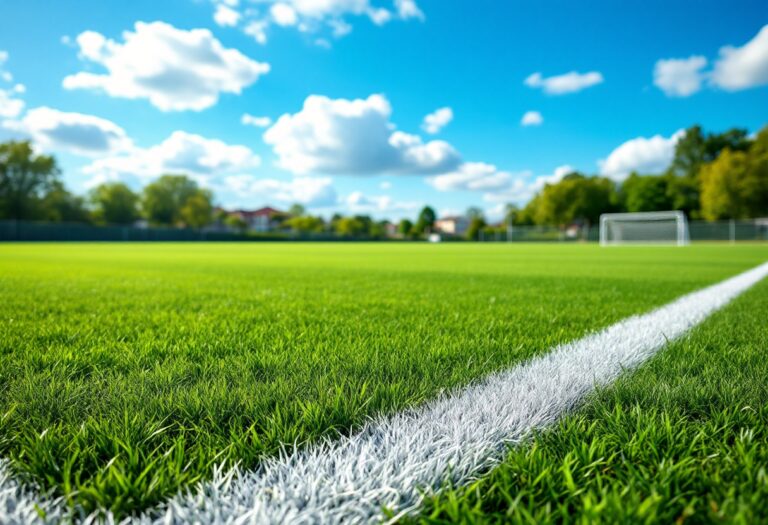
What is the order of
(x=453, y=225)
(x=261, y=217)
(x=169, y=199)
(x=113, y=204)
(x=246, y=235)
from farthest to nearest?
1. (x=453, y=225)
2. (x=261, y=217)
3. (x=169, y=199)
4. (x=113, y=204)
5. (x=246, y=235)

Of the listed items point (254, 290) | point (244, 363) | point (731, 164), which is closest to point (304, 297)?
point (254, 290)

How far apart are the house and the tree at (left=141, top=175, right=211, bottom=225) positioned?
33.9 meters

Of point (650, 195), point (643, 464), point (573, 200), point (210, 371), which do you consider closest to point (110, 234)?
point (210, 371)

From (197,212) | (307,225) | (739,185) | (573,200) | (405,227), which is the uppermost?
(197,212)

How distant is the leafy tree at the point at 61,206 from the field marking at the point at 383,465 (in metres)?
70.5

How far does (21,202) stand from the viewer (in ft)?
178

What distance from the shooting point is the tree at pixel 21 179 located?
5381 cm

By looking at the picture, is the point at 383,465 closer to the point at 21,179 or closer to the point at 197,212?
the point at 21,179

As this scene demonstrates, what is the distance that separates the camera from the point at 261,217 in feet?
403

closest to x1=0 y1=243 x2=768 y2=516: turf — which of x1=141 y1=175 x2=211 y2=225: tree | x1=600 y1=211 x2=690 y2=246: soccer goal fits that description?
x1=600 y1=211 x2=690 y2=246: soccer goal

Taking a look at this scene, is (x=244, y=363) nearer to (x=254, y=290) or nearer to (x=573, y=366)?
(x=573, y=366)

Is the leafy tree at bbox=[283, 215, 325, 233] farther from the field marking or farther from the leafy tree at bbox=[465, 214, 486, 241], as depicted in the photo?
the field marking

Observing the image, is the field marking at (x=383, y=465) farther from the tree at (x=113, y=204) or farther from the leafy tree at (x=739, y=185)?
the tree at (x=113, y=204)

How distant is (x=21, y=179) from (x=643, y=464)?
72439mm
